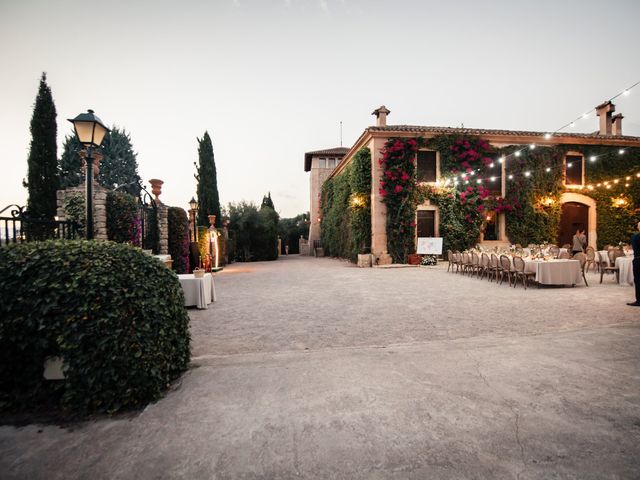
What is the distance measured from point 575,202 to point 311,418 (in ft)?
63.4

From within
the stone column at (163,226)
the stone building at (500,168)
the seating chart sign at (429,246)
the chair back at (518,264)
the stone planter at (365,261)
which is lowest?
the stone planter at (365,261)

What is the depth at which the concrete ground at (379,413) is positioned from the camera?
158 centimetres

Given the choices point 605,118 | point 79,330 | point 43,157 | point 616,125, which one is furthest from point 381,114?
point 43,157

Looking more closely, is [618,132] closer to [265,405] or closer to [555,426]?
[555,426]

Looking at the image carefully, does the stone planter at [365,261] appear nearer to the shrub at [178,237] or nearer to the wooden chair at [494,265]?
the wooden chair at [494,265]

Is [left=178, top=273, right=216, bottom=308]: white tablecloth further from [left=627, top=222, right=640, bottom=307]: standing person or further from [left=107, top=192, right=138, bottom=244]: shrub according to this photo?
[left=627, top=222, right=640, bottom=307]: standing person

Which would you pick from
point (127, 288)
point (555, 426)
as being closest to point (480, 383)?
point (555, 426)

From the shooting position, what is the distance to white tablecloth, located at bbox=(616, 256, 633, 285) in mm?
7180

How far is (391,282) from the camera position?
28.0ft

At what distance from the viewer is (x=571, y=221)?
1530cm

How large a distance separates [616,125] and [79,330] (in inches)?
959

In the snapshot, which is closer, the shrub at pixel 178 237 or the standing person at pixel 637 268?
the standing person at pixel 637 268

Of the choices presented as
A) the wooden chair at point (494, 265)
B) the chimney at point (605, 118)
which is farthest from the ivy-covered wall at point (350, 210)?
the chimney at point (605, 118)

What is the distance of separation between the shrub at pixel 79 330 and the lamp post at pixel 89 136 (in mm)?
1736
